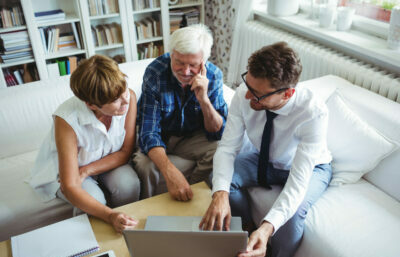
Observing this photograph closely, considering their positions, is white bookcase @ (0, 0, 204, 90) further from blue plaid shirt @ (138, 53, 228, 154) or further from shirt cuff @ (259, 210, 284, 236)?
shirt cuff @ (259, 210, 284, 236)

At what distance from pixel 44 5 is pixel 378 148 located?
9.57ft

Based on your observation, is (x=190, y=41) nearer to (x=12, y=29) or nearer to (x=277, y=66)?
(x=277, y=66)

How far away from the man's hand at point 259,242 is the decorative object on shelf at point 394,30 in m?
1.34

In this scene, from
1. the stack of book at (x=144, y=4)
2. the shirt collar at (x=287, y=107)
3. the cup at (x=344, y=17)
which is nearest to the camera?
the shirt collar at (x=287, y=107)

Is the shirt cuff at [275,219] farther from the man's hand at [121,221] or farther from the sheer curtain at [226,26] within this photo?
the sheer curtain at [226,26]

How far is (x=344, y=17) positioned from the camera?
217 cm

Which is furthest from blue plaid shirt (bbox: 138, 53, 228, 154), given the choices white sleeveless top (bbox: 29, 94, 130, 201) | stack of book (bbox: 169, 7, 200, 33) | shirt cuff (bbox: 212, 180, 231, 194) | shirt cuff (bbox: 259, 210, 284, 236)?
stack of book (bbox: 169, 7, 200, 33)

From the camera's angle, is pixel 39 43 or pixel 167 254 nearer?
pixel 167 254

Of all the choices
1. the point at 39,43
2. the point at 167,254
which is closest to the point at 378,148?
the point at 167,254

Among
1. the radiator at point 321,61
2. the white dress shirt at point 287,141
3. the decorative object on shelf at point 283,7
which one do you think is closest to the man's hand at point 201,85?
the white dress shirt at point 287,141

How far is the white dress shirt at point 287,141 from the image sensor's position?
4.19 ft

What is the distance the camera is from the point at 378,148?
150cm

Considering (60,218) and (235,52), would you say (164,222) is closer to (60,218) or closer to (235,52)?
(60,218)

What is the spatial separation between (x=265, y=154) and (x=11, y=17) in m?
2.42
